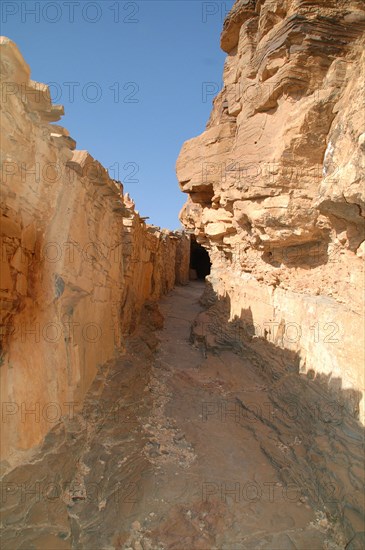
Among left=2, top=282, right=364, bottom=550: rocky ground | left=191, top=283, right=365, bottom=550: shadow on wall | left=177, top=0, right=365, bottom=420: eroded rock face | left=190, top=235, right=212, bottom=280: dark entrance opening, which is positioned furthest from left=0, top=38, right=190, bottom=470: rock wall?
left=190, top=235, right=212, bottom=280: dark entrance opening

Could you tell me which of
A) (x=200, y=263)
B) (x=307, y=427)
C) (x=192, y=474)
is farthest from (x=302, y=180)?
(x=200, y=263)

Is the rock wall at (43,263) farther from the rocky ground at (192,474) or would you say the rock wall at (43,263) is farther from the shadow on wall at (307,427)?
the shadow on wall at (307,427)

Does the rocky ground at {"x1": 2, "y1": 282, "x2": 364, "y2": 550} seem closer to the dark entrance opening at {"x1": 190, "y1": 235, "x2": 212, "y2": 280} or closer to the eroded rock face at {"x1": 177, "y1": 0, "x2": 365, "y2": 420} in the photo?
the eroded rock face at {"x1": 177, "y1": 0, "x2": 365, "y2": 420}

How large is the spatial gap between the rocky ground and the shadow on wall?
0.02 metres

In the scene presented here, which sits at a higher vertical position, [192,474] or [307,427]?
[307,427]

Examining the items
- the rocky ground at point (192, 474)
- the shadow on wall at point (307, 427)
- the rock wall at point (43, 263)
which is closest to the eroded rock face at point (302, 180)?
the shadow on wall at point (307, 427)

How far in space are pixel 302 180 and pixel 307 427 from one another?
401 centimetres

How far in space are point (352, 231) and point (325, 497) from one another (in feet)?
10.6

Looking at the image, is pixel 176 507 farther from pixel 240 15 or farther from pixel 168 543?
pixel 240 15

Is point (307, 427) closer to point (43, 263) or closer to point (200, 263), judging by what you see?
point (43, 263)

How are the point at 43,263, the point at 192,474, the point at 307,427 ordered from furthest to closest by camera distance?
the point at 307,427
the point at 192,474
the point at 43,263

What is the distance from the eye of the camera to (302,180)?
5855 mm

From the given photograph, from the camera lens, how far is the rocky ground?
10.5 feet

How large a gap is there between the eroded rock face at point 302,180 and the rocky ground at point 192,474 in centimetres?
69
